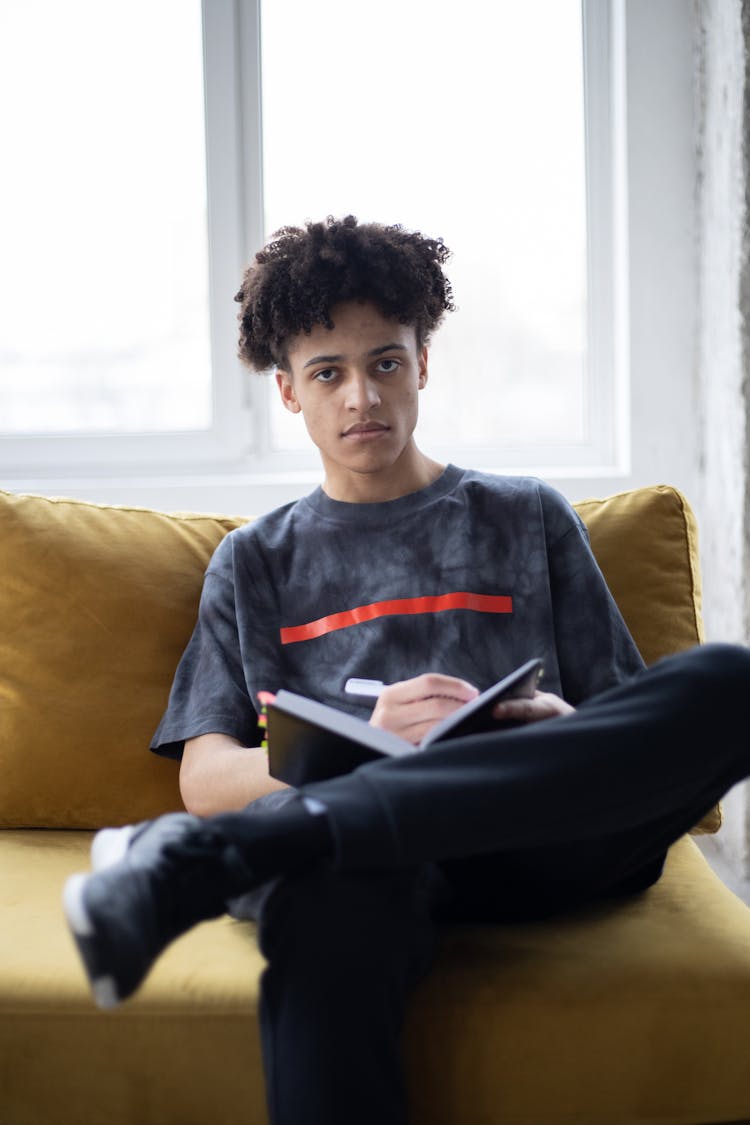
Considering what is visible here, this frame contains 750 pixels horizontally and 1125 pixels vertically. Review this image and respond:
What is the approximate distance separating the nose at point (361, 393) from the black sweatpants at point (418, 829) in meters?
0.59

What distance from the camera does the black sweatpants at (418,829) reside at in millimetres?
862

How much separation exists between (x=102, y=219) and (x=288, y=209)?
0.44 m

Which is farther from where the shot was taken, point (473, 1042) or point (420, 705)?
point (420, 705)

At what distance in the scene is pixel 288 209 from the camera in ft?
7.86

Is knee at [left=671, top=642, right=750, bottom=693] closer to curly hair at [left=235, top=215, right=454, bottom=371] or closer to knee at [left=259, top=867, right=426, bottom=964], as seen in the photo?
knee at [left=259, top=867, right=426, bottom=964]

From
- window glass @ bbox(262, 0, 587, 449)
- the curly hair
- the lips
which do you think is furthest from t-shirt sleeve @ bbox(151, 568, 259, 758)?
window glass @ bbox(262, 0, 587, 449)

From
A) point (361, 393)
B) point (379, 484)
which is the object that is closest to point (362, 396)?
point (361, 393)

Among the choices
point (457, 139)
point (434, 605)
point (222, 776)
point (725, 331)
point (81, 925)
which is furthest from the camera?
point (457, 139)

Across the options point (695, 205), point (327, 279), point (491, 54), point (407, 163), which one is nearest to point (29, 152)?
point (407, 163)

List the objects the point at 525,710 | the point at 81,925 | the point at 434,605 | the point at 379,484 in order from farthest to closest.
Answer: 1. the point at 379,484
2. the point at 434,605
3. the point at 525,710
4. the point at 81,925

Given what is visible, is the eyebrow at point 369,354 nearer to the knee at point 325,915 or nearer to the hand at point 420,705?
the hand at point 420,705

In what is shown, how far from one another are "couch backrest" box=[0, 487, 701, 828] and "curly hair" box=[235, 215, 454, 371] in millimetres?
372

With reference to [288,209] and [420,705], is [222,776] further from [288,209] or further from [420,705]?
[288,209]

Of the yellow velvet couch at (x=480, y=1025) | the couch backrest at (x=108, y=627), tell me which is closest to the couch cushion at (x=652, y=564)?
the couch backrest at (x=108, y=627)
